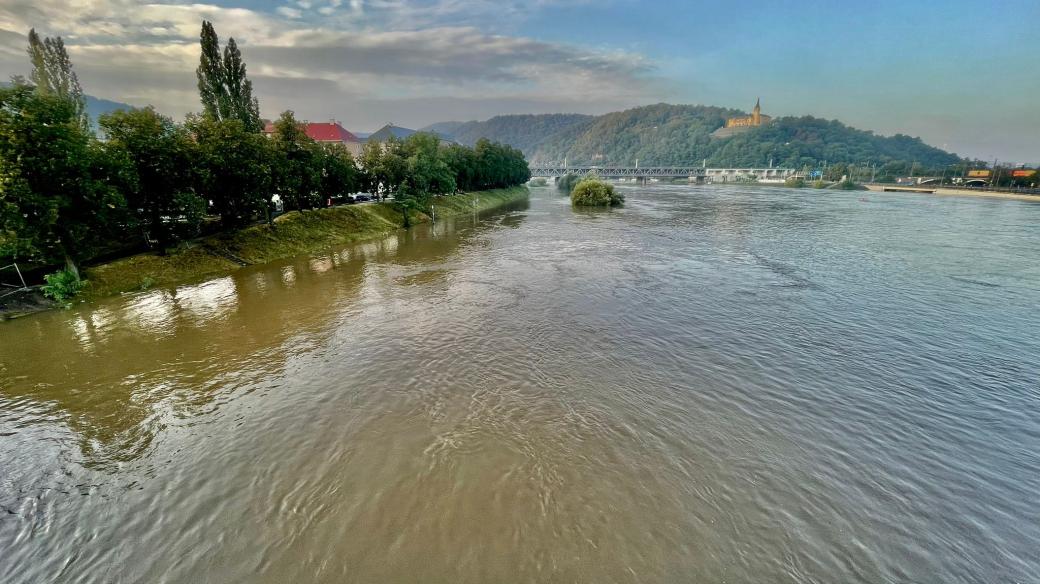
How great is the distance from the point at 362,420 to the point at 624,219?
221 feet

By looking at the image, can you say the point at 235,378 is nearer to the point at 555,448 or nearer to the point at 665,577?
the point at 555,448

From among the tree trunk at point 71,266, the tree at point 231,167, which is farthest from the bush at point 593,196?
the tree trunk at point 71,266

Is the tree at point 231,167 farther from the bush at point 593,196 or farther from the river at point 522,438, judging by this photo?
the bush at point 593,196

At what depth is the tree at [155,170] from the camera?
30.5 m

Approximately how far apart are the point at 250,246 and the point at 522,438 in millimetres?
40176

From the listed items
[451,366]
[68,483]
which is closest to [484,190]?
[451,366]

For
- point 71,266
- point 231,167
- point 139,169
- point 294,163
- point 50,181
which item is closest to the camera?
point 50,181

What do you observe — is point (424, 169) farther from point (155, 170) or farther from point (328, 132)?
point (328, 132)

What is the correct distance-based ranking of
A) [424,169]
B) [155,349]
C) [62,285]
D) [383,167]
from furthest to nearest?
[424,169] < [383,167] < [62,285] < [155,349]

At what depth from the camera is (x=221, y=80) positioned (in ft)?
179

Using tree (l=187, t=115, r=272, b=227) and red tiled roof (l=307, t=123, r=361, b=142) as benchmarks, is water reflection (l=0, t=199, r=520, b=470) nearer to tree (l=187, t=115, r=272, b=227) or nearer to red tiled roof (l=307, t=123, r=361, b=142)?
tree (l=187, t=115, r=272, b=227)

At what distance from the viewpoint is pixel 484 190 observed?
361 ft

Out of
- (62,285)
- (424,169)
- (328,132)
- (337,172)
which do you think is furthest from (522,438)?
(328,132)

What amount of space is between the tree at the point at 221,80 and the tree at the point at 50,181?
2861cm
